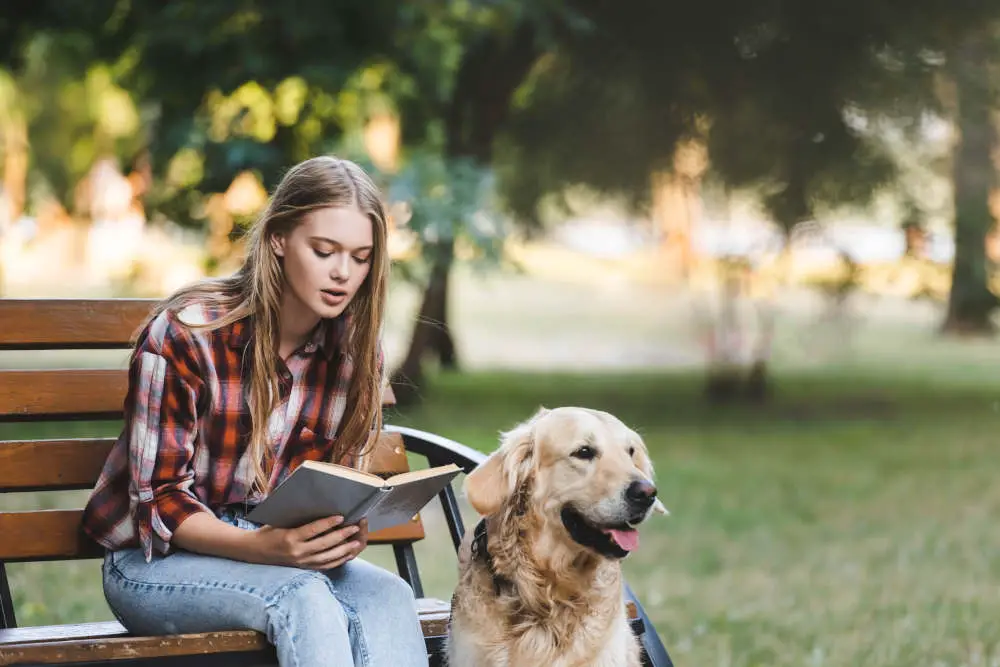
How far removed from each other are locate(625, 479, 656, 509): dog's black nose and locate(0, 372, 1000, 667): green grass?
2.11 m

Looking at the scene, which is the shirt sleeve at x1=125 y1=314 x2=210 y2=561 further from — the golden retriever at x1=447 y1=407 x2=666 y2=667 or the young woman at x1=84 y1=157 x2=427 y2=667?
the golden retriever at x1=447 y1=407 x2=666 y2=667

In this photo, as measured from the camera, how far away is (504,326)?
2786 cm

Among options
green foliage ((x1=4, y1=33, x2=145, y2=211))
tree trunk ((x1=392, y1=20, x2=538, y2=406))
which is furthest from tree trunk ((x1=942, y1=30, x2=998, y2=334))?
green foliage ((x1=4, y1=33, x2=145, y2=211))

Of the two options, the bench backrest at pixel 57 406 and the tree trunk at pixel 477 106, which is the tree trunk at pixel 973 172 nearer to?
the tree trunk at pixel 477 106

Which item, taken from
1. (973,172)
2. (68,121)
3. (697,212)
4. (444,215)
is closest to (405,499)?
(444,215)

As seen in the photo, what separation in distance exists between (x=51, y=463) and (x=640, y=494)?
1.49 metres

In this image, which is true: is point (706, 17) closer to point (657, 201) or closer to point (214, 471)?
point (657, 201)

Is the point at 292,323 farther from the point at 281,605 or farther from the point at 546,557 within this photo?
the point at 546,557

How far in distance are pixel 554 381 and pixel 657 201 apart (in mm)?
2600

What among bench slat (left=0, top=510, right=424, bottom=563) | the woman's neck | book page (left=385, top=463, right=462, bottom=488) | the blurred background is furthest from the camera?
the blurred background

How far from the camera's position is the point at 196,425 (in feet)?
9.85

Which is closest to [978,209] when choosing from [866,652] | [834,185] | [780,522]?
[834,185]

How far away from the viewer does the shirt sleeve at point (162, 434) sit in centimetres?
292

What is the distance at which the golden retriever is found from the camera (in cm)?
322
